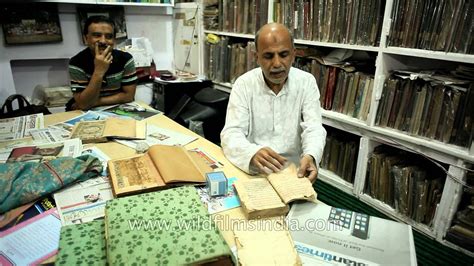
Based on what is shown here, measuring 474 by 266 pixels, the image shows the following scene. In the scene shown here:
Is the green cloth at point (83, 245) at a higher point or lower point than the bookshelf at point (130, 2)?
lower

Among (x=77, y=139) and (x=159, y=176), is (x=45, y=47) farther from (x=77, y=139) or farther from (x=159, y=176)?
(x=159, y=176)

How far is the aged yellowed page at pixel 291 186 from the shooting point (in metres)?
0.94

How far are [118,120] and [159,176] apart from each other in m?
0.72

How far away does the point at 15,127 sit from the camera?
63.0 inches

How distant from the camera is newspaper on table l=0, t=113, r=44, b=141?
4.95ft

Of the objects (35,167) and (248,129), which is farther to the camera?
(248,129)

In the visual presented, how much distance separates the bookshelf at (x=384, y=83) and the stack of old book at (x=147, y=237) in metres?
1.42

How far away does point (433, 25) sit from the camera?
1.55 metres

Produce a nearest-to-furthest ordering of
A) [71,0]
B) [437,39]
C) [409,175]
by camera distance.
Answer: [437,39]
[409,175]
[71,0]

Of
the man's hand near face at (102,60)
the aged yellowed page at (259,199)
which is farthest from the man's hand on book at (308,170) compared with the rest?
the man's hand near face at (102,60)

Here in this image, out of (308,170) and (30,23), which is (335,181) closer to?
(308,170)

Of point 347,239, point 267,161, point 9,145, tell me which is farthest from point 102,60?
point 347,239

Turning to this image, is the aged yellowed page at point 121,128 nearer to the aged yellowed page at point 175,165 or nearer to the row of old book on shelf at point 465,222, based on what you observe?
the aged yellowed page at point 175,165

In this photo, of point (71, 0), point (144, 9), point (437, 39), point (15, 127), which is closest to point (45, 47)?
point (71, 0)
